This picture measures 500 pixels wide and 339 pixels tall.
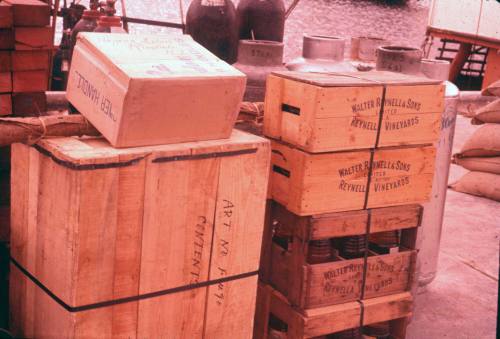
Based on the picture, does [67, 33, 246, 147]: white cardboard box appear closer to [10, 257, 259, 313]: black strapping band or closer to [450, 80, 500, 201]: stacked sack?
[10, 257, 259, 313]: black strapping band

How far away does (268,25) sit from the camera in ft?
17.9

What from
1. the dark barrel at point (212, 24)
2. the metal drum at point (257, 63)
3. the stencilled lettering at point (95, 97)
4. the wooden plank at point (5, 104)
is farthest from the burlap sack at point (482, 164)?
the stencilled lettering at point (95, 97)

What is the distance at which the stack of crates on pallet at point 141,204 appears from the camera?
2811 mm

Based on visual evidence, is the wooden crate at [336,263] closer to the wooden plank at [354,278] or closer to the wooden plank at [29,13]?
the wooden plank at [354,278]

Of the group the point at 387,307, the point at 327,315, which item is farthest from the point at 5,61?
the point at 387,307

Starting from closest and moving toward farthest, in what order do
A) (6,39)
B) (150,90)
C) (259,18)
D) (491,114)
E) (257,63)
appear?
(150,90), (6,39), (257,63), (259,18), (491,114)

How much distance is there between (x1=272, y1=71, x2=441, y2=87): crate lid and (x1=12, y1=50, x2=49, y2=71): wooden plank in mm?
1287

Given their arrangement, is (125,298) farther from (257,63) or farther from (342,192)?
(257,63)

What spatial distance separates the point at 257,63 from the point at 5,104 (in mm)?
1474

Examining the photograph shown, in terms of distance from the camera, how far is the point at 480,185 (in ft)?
23.9

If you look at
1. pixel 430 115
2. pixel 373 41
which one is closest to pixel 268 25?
pixel 373 41

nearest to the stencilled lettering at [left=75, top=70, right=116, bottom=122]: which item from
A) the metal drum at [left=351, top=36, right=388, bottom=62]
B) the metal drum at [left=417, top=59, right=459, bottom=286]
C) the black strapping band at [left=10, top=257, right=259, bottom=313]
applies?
the black strapping band at [left=10, top=257, right=259, bottom=313]

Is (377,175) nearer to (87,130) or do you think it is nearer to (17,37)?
(87,130)

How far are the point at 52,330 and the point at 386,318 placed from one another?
174 centimetres
